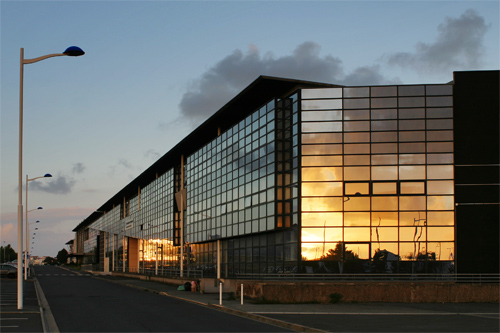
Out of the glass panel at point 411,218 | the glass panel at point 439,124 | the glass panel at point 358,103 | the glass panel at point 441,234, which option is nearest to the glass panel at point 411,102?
the glass panel at point 439,124

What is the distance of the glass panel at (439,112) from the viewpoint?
37031 millimetres

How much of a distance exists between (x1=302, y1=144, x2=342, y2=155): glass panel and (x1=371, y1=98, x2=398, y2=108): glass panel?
11.1 ft

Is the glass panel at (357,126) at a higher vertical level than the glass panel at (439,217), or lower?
higher

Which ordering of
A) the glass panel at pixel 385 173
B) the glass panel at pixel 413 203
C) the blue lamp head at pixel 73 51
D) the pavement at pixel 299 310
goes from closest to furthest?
the pavement at pixel 299 310
the blue lamp head at pixel 73 51
the glass panel at pixel 413 203
the glass panel at pixel 385 173

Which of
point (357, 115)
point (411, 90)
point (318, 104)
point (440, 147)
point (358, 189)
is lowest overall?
point (358, 189)

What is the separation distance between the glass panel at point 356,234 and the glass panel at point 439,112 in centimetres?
795

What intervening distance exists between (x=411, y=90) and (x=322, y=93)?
5.41m

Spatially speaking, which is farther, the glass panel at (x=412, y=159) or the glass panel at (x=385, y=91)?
the glass panel at (x=385, y=91)

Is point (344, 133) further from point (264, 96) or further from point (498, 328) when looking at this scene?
point (498, 328)

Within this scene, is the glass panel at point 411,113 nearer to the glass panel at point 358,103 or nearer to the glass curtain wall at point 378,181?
the glass curtain wall at point 378,181

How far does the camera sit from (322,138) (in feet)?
123

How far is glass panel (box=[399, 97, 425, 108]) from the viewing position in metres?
37.2

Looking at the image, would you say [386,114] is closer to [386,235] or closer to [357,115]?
[357,115]

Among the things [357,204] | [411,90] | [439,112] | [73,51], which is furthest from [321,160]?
[73,51]
